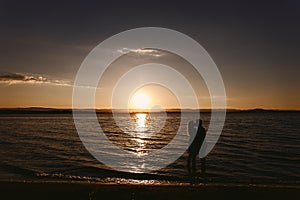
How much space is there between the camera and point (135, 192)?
1216cm

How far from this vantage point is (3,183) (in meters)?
13.9

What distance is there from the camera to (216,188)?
13078 millimetres

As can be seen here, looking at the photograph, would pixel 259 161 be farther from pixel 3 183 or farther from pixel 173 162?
pixel 3 183

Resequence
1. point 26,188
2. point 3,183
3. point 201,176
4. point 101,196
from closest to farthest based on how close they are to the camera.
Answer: point 101,196 < point 26,188 < point 3,183 < point 201,176

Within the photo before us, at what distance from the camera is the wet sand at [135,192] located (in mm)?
11632

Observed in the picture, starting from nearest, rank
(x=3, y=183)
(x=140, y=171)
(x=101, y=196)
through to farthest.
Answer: (x=101, y=196) < (x=3, y=183) < (x=140, y=171)

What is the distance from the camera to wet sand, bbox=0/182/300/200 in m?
11.6

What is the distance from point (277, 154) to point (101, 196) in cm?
2098

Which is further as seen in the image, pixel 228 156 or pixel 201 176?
pixel 228 156

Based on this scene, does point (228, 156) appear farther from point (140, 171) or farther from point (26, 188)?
point (26, 188)

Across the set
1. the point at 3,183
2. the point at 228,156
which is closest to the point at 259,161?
the point at 228,156

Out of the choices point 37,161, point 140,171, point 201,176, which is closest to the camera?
point 201,176

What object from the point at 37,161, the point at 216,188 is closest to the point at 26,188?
the point at 216,188

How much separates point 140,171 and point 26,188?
8434 mm
